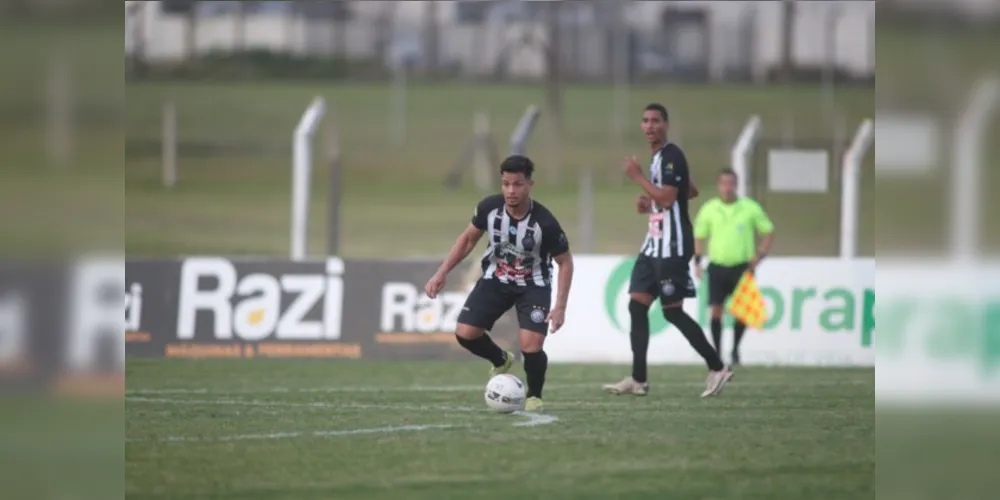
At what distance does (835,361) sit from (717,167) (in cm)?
1679

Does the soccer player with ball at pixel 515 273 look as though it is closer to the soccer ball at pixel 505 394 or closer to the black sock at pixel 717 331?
the soccer ball at pixel 505 394

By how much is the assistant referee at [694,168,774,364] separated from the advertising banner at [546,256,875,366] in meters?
0.42

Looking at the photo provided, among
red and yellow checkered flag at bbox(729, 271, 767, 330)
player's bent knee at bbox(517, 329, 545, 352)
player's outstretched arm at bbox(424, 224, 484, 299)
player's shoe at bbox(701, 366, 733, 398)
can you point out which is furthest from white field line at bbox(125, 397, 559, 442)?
red and yellow checkered flag at bbox(729, 271, 767, 330)

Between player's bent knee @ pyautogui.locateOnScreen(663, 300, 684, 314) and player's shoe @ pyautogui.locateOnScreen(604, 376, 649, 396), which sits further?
player's shoe @ pyautogui.locateOnScreen(604, 376, 649, 396)

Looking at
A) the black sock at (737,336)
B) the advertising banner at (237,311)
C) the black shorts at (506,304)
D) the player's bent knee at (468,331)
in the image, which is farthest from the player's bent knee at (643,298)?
the advertising banner at (237,311)

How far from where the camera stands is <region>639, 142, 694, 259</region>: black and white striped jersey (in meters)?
10.9

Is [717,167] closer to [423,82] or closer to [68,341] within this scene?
[423,82]

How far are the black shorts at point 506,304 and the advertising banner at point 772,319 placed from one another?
5.29 m

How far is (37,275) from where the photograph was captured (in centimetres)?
388

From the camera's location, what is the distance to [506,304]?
1035cm

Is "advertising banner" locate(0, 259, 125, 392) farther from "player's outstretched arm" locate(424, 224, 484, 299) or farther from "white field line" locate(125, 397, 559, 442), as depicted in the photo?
"player's outstretched arm" locate(424, 224, 484, 299)

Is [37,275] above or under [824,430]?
above

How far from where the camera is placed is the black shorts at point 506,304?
10.2 m

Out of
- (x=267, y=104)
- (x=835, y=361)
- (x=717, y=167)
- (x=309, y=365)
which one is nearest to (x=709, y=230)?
(x=835, y=361)
